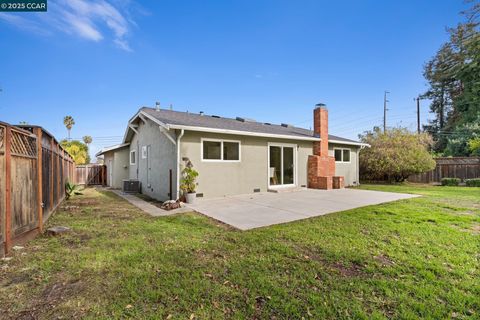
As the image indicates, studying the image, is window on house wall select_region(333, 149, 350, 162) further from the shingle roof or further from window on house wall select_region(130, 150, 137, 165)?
window on house wall select_region(130, 150, 137, 165)

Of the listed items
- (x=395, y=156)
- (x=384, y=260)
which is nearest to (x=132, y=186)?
(x=384, y=260)

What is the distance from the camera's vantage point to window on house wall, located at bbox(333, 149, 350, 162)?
14030 mm

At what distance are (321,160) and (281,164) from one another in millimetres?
2365

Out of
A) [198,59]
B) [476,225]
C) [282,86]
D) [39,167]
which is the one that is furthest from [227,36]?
[476,225]

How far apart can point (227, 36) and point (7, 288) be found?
1204 cm

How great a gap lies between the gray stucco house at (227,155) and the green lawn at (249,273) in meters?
3.87

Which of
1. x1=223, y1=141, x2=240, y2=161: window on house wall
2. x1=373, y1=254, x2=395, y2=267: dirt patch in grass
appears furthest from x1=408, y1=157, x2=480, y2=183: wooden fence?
x1=373, y1=254, x2=395, y2=267: dirt patch in grass

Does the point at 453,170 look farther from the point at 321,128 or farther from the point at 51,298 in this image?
the point at 51,298

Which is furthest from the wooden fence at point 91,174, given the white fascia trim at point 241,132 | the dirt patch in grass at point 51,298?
the dirt patch in grass at point 51,298

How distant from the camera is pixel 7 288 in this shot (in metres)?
2.62

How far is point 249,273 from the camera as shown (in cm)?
295

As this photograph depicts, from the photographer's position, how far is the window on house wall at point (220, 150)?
348 inches

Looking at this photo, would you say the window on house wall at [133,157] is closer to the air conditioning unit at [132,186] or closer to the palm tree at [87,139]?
the air conditioning unit at [132,186]

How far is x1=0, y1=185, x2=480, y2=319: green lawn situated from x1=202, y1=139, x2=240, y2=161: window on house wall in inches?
165
